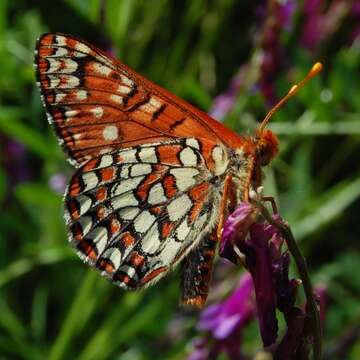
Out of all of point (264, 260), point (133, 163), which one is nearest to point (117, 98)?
point (133, 163)

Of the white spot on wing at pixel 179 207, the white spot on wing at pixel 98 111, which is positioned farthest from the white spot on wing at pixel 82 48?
the white spot on wing at pixel 179 207

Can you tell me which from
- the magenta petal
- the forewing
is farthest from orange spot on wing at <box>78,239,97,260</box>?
the magenta petal

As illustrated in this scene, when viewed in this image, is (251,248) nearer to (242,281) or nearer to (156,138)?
(156,138)

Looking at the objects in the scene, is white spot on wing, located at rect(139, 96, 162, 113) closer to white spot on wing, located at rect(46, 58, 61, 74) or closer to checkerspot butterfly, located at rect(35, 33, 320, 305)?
checkerspot butterfly, located at rect(35, 33, 320, 305)

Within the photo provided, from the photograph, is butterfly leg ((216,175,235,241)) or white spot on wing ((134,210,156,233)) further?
white spot on wing ((134,210,156,233))

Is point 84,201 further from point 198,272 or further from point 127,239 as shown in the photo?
point 198,272

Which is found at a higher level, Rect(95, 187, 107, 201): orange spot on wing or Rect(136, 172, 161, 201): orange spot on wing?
Rect(95, 187, 107, 201): orange spot on wing

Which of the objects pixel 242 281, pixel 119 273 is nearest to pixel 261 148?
pixel 119 273

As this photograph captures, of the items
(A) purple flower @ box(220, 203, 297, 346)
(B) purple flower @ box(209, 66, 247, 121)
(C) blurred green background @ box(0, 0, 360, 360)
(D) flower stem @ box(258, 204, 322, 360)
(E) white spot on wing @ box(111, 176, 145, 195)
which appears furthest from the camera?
(B) purple flower @ box(209, 66, 247, 121)

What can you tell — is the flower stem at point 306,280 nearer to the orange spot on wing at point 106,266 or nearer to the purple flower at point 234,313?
the orange spot on wing at point 106,266
